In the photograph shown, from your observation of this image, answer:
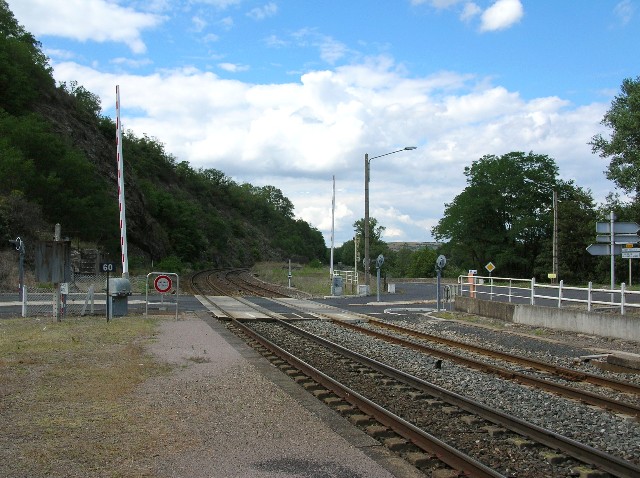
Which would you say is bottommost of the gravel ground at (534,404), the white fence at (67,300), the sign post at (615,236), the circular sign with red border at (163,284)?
the gravel ground at (534,404)

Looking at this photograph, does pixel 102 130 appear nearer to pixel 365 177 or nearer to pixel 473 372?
pixel 365 177

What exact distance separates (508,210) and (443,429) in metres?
68.8

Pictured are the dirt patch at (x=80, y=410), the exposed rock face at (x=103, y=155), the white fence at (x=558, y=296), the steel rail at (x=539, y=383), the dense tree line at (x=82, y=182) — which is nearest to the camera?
the dirt patch at (x=80, y=410)

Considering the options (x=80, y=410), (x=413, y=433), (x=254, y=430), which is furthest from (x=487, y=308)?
(x=80, y=410)

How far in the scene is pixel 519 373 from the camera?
38.2ft

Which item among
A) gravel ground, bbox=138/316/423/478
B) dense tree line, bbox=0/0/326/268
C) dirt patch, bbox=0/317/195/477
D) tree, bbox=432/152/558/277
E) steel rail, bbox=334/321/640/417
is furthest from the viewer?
tree, bbox=432/152/558/277

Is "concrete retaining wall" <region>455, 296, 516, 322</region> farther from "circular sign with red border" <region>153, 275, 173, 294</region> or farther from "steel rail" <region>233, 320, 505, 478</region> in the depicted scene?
"steel rail" <region>233, 320, 505, 478</region>

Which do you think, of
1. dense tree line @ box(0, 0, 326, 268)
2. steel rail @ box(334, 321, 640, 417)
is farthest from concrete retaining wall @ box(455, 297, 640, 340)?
dense tree line @ box(0, 0, 326, 268)

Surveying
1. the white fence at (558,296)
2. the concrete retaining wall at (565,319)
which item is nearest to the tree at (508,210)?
the white fence at (558,296)

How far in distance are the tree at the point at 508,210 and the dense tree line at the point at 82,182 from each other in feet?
105

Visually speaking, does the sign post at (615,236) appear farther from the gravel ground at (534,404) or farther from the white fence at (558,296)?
the gravel ground at (534,404)

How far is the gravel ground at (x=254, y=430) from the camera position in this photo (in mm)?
6062

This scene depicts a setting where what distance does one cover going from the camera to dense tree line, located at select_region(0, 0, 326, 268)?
45.2m

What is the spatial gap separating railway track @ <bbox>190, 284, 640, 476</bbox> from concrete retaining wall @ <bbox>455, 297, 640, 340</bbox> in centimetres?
779
